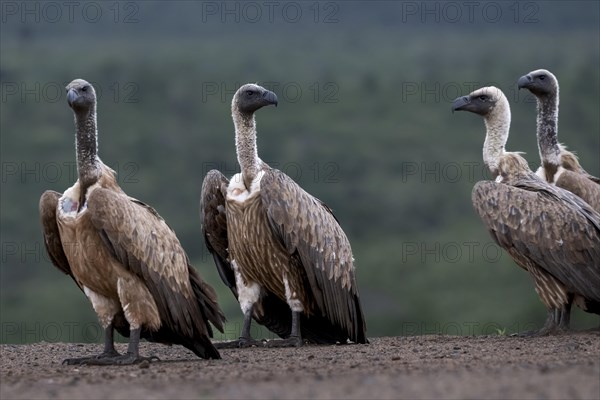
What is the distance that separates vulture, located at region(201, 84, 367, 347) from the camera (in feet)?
42.6

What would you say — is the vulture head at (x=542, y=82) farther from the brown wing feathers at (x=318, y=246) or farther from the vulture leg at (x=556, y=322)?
the brown wing feathers at (x=318, y=246)

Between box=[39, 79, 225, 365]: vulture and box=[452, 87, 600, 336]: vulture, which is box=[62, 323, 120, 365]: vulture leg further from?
box=[452, 87, 600, 336]: vulture

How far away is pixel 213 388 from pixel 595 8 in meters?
73.9

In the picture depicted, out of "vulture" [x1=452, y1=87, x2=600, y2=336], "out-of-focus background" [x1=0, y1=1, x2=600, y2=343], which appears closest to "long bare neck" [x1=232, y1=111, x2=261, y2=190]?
"vulture" [x1=452, y1=87, x2=600, y2=336]

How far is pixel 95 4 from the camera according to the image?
80625 millimetres

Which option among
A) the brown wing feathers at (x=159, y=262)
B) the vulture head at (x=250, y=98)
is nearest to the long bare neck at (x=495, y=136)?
the vulture head at (x=250, y=98)

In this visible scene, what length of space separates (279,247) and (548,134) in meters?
3.83

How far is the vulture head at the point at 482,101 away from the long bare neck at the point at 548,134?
0.73 meters

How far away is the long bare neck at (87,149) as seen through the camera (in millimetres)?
11356

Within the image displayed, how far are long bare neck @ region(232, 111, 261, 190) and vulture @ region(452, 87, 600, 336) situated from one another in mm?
2211

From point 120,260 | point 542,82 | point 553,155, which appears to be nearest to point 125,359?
point 120,260

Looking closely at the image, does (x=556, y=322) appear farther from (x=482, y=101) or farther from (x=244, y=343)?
(x=244, y=343)

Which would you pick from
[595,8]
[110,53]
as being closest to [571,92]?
[595,8]

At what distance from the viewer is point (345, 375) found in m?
9.05
